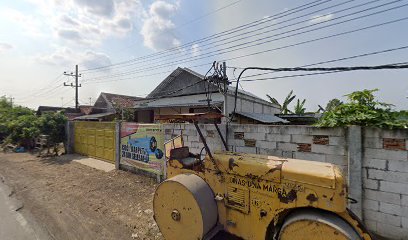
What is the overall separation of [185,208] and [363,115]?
3438 millimetres

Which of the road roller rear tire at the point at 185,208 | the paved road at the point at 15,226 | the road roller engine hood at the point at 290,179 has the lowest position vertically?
the paved road at the point at 15,226

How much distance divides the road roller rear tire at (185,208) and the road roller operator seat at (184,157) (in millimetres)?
343

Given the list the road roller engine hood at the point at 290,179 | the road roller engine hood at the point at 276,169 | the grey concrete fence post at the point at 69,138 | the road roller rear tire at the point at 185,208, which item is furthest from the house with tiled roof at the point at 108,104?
the road roller engine hood at the point at 290,179

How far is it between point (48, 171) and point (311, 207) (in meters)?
9.87

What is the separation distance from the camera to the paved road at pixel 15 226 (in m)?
4.03

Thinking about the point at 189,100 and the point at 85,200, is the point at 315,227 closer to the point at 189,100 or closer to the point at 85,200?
the point at 85,200

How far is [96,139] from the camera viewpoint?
1141 centimetres

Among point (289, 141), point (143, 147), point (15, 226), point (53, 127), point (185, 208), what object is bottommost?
point (15, 226)

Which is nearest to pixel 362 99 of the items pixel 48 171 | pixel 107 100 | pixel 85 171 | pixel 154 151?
pixel 154 151

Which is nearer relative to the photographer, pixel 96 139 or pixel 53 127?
pixel 96 139

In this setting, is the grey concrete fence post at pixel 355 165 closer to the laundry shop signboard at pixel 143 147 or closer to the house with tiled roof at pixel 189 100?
the laundry shop signboard at pixel 143 147

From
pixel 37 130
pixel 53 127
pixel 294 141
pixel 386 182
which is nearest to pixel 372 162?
pixel 386 182

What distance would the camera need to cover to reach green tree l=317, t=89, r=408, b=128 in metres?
3.80

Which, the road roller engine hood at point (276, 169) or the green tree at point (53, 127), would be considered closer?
the road roller engine hood at point (276, 169)
